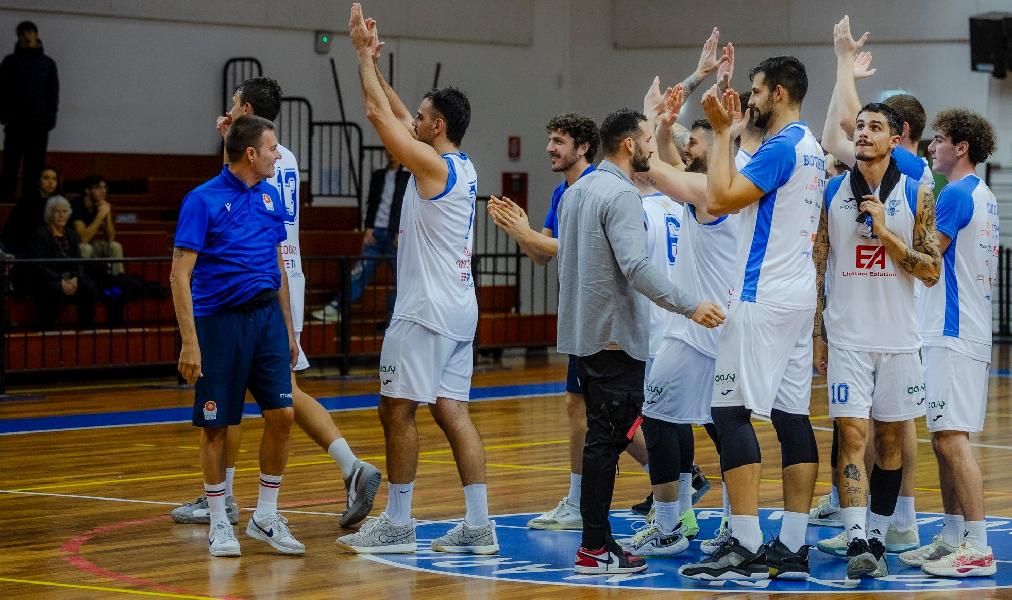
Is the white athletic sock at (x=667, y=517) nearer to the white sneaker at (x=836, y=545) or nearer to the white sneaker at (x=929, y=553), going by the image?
the white sneaker at (x=836, y=545)

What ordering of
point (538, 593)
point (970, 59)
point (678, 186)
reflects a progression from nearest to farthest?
point (538, 593)
point (678, 186)
point (970, 59)

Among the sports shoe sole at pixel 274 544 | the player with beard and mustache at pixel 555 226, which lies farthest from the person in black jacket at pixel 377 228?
the sports shoe sole at pixel 274 544

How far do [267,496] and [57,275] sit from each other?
801 cm

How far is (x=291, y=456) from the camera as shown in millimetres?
10344

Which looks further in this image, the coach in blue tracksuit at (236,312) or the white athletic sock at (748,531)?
the coach in blue tracksuit at (236,312)

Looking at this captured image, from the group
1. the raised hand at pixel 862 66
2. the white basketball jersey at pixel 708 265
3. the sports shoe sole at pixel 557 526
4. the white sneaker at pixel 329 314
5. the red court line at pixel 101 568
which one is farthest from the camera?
the white sneaker at pixel 329 314

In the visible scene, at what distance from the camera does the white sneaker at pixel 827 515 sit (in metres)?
7.79

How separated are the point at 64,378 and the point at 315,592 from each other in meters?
9.74

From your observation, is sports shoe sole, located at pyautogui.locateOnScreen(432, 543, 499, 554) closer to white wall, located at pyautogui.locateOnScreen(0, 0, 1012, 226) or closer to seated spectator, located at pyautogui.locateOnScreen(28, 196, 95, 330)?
seated spectator, located at pyautogui.locateOnScreen(28, 196, 95, 330)

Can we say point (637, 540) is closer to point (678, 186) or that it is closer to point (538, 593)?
point (538, 593)

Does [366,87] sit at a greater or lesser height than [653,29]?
lesser

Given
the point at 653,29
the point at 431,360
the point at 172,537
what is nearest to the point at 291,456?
the point at 172,537

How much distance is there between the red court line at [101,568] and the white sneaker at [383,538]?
1032 mm

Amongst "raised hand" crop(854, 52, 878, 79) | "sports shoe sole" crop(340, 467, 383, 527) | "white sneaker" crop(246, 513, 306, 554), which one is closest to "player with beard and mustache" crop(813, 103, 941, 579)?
"raised hand" crop(854, 52, 878, 79)
